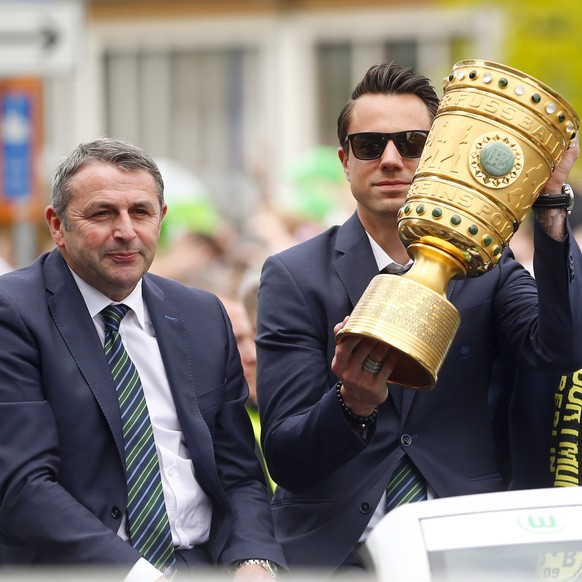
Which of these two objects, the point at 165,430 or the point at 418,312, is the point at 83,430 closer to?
the point at 165,430

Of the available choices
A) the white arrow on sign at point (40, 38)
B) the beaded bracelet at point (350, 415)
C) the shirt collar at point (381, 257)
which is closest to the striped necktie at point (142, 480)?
the beaded bracelet at point (350, 415)

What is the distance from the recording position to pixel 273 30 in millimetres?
24891

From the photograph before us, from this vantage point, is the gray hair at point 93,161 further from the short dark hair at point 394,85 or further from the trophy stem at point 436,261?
the trophy stem at point 436,261

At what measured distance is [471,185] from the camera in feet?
13.3

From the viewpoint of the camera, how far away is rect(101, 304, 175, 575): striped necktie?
4.38 m

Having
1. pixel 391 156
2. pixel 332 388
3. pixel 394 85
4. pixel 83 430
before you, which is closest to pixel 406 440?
pixel 332 388

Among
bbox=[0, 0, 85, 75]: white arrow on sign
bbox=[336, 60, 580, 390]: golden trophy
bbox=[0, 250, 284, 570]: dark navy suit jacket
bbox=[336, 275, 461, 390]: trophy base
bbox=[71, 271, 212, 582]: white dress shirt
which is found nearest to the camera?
bbox=[336, 275, 461, 390]: trophy base

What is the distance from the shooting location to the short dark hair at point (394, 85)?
4.75 meters

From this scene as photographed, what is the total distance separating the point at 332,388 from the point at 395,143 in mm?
794

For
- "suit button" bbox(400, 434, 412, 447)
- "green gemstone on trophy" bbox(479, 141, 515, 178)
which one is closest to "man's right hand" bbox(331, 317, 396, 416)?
"suit button" bbox(400, 434, 412, 447)

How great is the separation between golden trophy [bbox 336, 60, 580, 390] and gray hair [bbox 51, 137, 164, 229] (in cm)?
90

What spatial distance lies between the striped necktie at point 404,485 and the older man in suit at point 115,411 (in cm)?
39

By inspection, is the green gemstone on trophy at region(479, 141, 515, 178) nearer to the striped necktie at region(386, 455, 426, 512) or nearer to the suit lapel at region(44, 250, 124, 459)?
the striped necktie at region(386, 455, 426, 512)

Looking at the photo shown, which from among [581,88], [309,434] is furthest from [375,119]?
[581,88]
